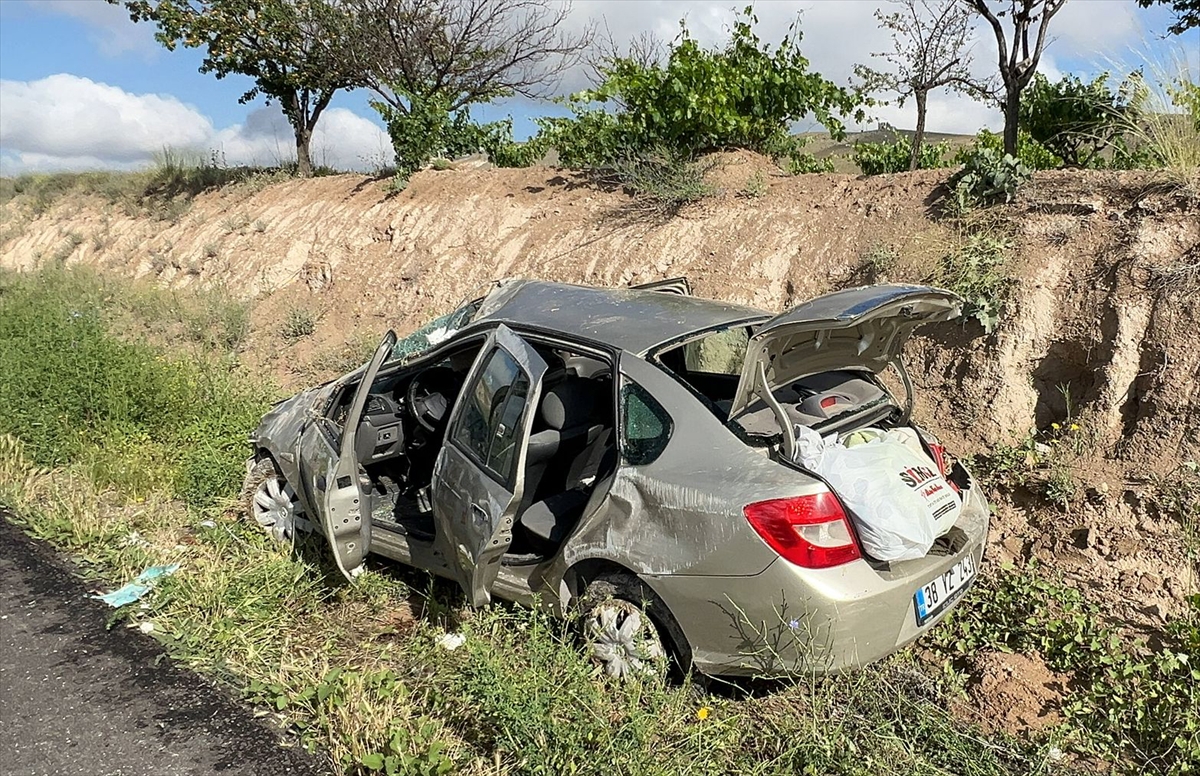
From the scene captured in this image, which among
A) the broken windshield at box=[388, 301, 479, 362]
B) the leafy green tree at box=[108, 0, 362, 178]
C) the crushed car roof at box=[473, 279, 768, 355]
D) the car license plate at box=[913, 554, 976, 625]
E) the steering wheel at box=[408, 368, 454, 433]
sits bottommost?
the car license plate at box=[913, 554, 976, 625]

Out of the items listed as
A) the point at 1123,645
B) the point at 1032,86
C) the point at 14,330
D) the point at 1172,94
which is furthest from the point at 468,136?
the point at 1123,645

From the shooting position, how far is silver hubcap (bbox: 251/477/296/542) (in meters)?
5.39

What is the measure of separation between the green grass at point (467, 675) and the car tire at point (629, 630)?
9 centimetres

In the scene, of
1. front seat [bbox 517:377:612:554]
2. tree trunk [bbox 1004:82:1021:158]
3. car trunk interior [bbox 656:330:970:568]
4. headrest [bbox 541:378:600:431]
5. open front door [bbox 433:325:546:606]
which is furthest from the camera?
tree trunk [bbox 1004:82:1021:158]

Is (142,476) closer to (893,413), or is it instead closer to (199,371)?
(199,371)

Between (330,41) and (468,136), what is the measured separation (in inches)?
147

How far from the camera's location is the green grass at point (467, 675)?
3.16m

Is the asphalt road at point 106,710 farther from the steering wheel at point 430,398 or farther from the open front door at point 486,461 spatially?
the steering wheel at point 430,398

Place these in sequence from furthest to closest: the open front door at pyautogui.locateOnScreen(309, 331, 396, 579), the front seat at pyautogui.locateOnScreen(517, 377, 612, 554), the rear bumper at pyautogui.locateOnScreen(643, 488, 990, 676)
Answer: the open front door at pyautogui.locateOnScreen(309, 331, 396, 579), the front seat at pyautogui.locateOnScreen(517, 377, 612, 554), the rear bumper at pyautogui.locateOnScreen(643, 488, 990, 676)

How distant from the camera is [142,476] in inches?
249

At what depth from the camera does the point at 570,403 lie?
4.25m

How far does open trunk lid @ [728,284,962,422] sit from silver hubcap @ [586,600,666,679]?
3.14ft

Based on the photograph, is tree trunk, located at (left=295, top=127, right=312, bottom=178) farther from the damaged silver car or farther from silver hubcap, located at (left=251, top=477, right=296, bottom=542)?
the damaged silver car

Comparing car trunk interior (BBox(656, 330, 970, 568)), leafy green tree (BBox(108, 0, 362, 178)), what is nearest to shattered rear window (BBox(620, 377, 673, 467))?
car trunk interior (BBox(656, 330, 970, 568))
